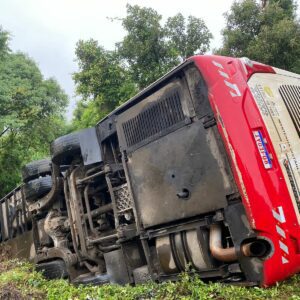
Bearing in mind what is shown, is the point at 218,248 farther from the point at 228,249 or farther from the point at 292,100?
the point at 292,100

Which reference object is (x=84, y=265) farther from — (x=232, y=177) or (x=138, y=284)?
(x=232, y=177)

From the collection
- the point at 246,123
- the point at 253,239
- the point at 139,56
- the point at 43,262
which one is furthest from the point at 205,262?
the point at 139,56

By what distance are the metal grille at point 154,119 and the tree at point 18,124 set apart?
954 cm

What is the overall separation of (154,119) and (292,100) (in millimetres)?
1265

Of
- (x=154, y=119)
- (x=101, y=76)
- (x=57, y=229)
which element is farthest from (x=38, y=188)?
(x=101, y=76)

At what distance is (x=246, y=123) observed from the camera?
294 cm

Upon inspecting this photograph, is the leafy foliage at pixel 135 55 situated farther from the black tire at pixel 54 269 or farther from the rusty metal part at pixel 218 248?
the rusty metal part at pixel 218 248

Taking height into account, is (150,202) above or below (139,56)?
below

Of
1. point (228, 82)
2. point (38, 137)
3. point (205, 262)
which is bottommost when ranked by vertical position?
point (205, 262)

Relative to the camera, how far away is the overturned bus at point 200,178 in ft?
9.04

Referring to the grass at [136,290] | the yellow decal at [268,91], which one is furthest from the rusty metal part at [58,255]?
the yellow decal at [268,91]

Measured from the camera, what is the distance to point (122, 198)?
12.8 ft

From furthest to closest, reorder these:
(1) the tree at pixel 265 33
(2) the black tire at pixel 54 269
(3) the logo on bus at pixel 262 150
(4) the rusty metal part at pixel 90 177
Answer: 1. (1) the tree at pixel 265 33
2. (2) the black tire at pixel 54 269
3. (4) the rusty metal part at pixel 90 177
4. (3) the logo on bus at pixel 262 150

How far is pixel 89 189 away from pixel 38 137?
1091cm
